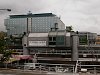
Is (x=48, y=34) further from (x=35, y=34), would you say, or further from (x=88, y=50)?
(x=88, y=50)

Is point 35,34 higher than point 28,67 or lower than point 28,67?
higher

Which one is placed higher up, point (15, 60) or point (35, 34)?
point (35, 34)

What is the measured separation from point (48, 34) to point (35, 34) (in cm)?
329

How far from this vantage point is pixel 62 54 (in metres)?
74.8

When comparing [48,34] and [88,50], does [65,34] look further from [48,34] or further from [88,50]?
[88,50]

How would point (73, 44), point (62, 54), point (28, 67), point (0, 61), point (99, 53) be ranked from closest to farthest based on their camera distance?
point (28, 67), point (0, 61), point (73, 44), point (62, 54), point (99, 53)

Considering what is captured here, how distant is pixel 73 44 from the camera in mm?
63062

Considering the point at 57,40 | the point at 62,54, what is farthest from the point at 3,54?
the point at 62,54

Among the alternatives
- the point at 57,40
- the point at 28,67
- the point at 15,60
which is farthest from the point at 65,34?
the point at 28,67

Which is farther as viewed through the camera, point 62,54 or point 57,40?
point 62,54

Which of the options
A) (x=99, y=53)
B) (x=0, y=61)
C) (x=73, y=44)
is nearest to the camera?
(x=0, y=61)

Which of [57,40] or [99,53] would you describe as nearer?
[57,40]

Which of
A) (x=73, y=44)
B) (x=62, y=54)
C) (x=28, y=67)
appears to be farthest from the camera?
(x=62, y=54)

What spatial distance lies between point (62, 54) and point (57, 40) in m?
11.2
